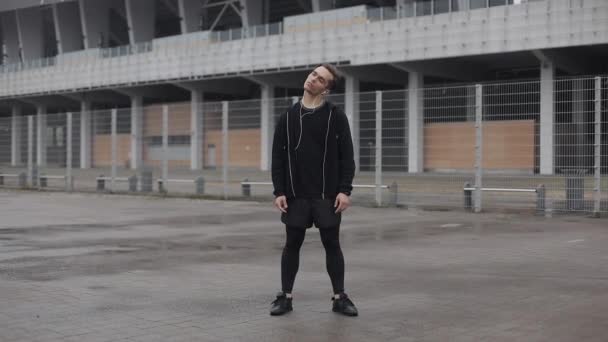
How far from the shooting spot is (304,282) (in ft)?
22.8

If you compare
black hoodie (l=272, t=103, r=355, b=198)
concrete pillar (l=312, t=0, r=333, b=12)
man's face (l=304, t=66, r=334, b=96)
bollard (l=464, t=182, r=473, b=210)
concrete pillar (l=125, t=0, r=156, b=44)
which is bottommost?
bollard (l=464, t=182, r=473, b=210)

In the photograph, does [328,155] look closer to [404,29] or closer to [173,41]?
[404,29]

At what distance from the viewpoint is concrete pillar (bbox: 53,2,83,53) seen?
57969 mm

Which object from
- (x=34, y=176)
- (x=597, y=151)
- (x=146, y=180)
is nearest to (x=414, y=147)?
(x=597, y=151)

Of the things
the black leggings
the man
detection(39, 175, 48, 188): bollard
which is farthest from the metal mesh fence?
the black leggings

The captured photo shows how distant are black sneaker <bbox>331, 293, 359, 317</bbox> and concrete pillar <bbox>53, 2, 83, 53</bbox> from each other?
56.7 metres

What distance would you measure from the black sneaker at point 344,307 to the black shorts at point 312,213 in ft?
1.79

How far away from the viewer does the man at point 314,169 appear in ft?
18.2

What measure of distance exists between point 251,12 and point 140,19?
34.1 ft

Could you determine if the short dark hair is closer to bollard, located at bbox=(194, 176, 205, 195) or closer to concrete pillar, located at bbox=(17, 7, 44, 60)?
bollard, located at bbox=(194, 176, 205, 195)

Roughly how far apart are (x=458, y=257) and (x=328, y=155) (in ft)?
11.9

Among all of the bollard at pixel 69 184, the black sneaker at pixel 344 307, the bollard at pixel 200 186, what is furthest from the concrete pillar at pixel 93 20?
the black sneaker at pixel 344 307

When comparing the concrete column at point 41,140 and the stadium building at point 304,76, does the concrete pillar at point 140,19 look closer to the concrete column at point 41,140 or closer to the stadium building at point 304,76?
the stadium building at point 304,76

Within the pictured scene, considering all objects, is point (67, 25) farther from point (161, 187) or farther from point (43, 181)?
point (161, 187)
